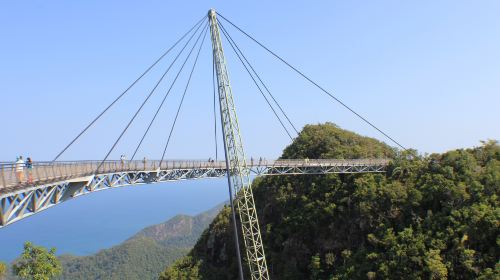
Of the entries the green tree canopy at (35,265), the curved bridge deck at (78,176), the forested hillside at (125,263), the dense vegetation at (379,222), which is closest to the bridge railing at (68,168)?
the curved bridge deck at (78,176)

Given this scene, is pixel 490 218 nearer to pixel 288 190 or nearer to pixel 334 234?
pixel 334 234

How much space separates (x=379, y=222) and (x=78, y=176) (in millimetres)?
32088

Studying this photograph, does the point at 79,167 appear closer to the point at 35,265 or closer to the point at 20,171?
the point at 20,171

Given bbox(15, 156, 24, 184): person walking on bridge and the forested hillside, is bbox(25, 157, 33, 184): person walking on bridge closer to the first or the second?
bbox(15, 156, 24, 184): person walking on bridge

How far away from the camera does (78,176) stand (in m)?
23.4

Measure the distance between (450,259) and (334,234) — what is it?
43.0 ft

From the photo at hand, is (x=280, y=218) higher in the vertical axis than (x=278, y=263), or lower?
higher

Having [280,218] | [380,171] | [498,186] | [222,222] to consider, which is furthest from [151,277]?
[498,186]

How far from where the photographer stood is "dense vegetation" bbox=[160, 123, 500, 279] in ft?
122

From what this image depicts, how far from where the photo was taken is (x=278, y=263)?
49.8 meters

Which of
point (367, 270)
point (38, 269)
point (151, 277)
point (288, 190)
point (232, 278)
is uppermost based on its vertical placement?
point (288, 190)

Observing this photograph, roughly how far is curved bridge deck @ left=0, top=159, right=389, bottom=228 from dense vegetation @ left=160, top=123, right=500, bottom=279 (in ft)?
25.0

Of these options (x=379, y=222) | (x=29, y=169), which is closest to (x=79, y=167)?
(x=29, y=169)

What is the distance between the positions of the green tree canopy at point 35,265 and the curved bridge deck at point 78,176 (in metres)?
10.5
